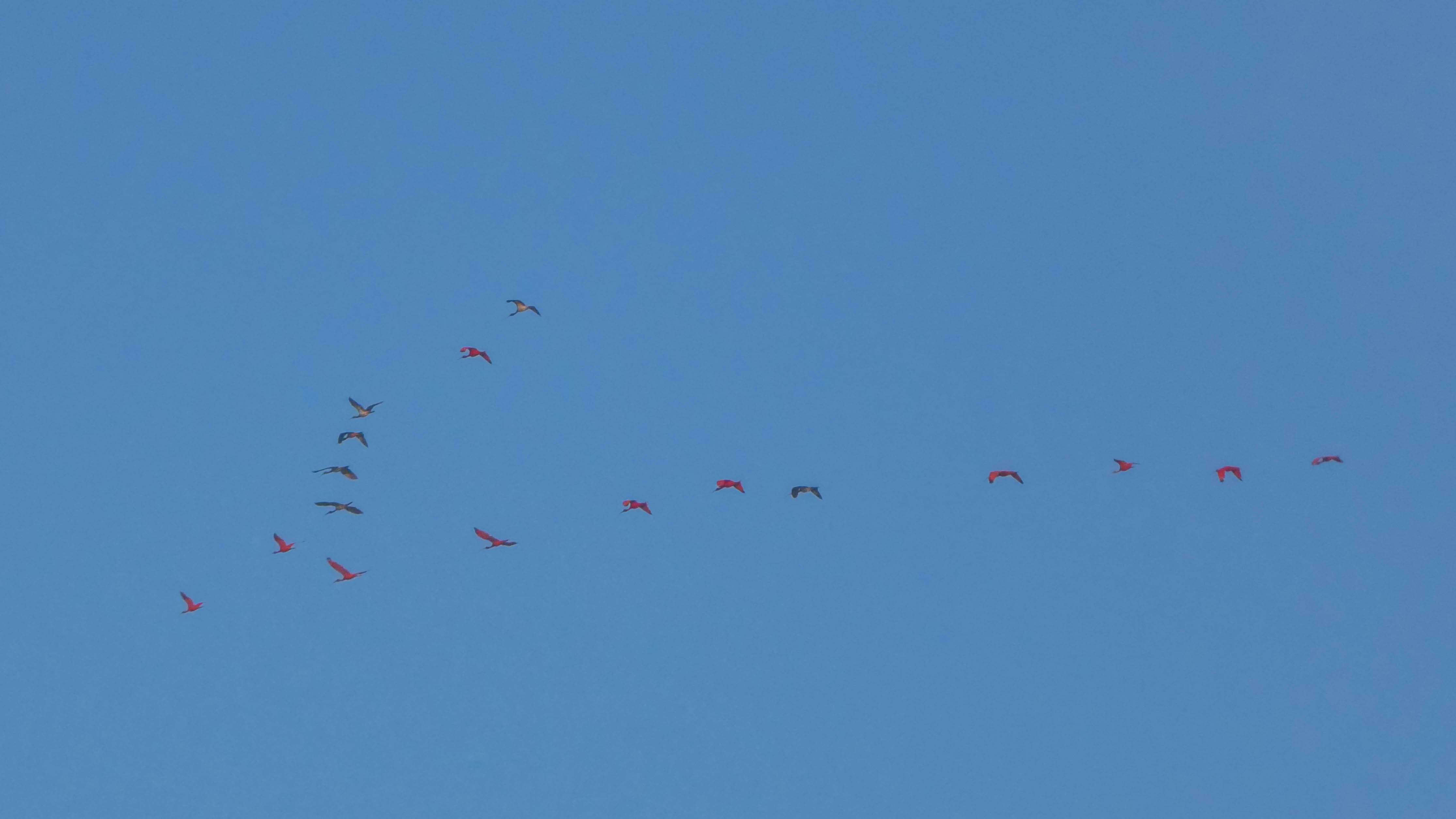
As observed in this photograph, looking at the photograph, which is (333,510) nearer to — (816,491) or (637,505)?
(637,505)

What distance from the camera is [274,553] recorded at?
76.0 meters

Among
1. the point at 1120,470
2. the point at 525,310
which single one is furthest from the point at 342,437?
the point at 1120,470

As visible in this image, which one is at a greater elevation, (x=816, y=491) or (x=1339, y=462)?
(x=1339, y=462)

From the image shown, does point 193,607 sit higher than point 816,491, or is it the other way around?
point 816,491

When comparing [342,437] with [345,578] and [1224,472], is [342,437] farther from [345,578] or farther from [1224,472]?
[1224,472]

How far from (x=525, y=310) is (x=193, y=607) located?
26.1 metres

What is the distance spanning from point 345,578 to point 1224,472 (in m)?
47.9

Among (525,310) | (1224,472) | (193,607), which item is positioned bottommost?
(193,607)

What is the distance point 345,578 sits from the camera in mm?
76562

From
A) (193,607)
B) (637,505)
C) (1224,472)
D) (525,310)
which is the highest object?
(525,310)

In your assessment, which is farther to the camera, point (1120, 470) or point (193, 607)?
point (193, 607)

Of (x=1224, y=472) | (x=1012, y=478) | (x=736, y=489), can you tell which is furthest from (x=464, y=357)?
(x=1224, y=472)

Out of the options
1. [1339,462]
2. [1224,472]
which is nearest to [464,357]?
[1224,472]

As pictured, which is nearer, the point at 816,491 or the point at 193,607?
the point at 816,491
